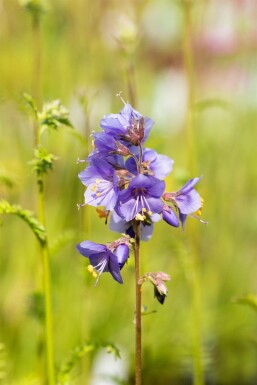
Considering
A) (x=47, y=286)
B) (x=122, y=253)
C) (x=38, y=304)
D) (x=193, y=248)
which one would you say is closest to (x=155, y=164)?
(x=122, y=253)

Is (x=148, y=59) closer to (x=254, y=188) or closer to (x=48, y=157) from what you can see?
(x=254, y=188)

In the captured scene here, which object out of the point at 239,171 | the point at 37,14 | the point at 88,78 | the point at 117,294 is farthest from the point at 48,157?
the point at 239,171

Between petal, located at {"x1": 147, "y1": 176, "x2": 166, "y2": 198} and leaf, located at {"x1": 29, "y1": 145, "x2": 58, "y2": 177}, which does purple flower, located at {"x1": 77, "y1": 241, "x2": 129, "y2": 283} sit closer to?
petal, located at {"x1": 147, "y1": 176, "x2": 166, "y2": 198}

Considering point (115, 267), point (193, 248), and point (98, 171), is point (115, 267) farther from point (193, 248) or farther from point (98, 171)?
point (193, 248)

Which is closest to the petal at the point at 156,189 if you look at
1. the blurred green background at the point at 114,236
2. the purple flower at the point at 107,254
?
the purple flower at the point at 107,254

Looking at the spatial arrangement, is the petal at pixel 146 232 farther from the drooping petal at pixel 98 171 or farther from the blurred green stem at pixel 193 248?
the blurred green stem at pixel 193 248

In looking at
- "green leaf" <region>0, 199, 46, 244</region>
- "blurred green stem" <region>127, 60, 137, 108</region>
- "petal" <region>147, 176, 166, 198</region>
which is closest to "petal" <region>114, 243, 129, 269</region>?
"petal" <region>147, 176, 166, 198</region>

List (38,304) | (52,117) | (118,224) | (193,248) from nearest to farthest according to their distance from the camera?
(118,224) → (52,117) → (38,304) → (193,248)
